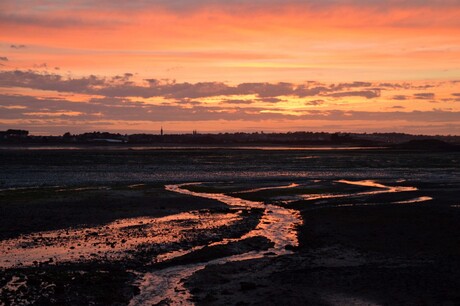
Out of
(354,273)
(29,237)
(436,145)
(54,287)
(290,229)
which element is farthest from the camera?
(436,145)

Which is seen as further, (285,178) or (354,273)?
(285,178)

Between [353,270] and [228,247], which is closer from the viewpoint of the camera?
[353,270]

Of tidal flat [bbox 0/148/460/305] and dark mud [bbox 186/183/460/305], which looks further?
tidal flat [bbox 0/148/460/305]

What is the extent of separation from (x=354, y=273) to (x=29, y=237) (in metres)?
13.4

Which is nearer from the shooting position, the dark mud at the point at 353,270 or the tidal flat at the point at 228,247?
the dark mud at the point at 353,270

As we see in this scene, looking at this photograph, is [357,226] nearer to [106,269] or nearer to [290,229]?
[290,229]

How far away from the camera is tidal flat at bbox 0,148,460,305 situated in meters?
15.9

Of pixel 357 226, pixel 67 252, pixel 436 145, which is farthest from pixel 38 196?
pixel 436 145

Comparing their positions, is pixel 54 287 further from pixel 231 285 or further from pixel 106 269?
pixel 231 285

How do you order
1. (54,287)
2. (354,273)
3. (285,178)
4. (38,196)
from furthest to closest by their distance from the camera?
1. (285,178)
2. (38,196)
3. (354,273)
4. (54,287)

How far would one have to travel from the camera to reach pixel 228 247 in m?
22.6

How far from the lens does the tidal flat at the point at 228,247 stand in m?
15.9

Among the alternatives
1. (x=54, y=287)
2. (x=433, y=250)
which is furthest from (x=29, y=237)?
(x=433, y=250)

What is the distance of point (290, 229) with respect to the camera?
89.9 feet
